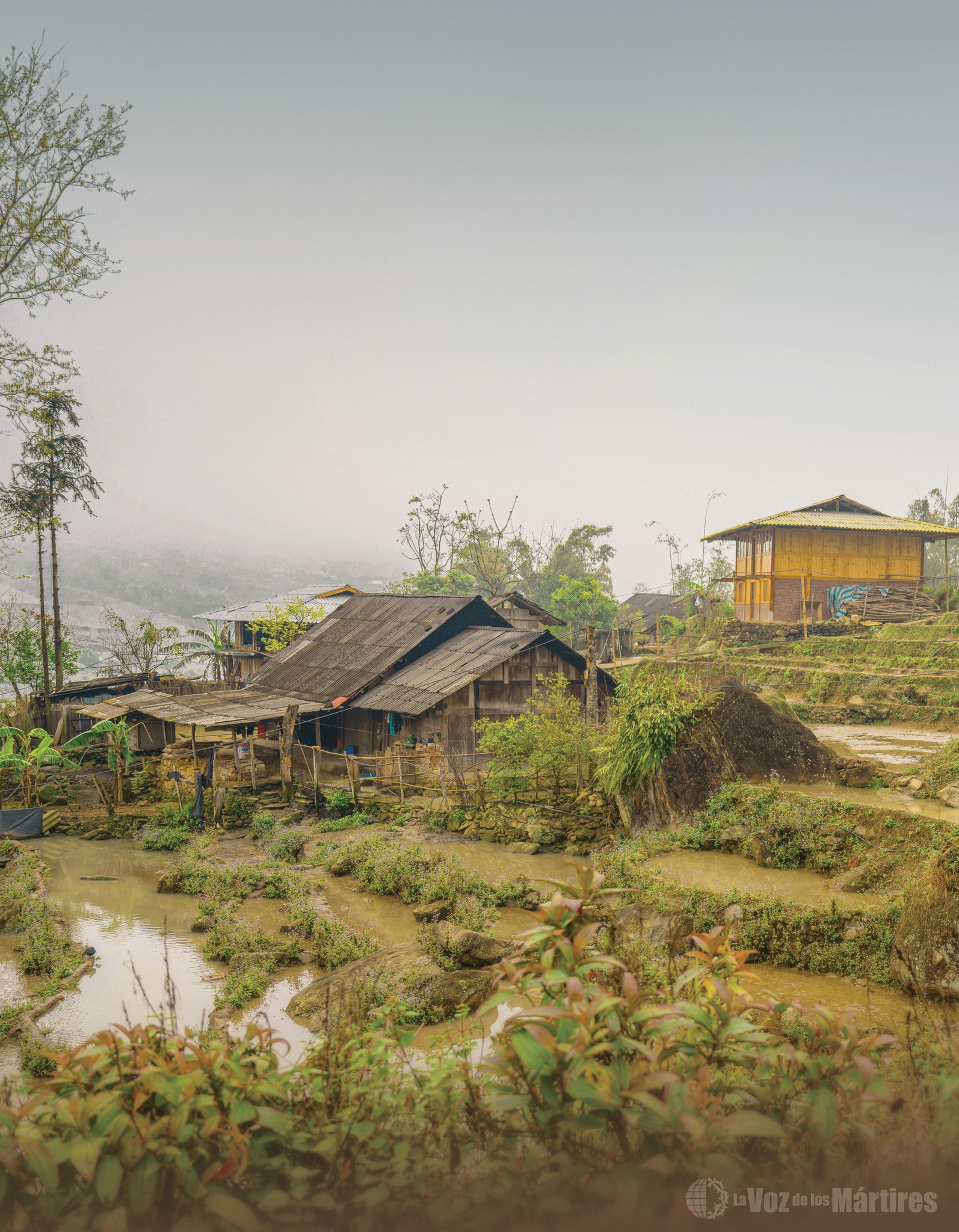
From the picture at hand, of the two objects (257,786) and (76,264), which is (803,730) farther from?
(76,264)

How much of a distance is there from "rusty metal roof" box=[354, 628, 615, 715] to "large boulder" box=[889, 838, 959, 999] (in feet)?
42.8

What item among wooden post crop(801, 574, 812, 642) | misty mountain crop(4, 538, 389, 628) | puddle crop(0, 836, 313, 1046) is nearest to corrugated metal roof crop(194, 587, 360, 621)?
wooden post crop(801, 574, 812, 642)

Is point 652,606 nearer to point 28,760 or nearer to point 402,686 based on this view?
point 402,686

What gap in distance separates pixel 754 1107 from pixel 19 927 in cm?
1322

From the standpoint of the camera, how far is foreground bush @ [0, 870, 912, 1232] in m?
3.09

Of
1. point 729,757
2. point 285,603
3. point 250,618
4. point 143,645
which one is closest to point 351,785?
point 729,757

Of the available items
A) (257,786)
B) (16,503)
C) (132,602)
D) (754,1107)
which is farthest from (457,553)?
(132,602)

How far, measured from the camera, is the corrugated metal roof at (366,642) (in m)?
24.2

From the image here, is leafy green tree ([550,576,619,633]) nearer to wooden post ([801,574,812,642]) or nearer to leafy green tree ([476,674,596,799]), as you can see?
wooden post ([801,574,812,642])

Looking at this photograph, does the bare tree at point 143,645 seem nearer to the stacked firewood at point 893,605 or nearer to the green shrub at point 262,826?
the green shrub at point 262,826

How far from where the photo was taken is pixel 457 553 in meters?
53.9

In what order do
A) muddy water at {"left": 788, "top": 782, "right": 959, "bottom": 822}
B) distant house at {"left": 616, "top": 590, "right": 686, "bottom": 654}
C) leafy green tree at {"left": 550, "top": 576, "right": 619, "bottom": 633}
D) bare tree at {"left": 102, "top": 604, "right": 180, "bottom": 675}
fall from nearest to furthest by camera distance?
Answer: 1. muddy water at {"left": 788, "top": 782, "right": 959, "bottom": 822}
2. bare tree at {"left": 102, "top": 604, "right": 180, "bottom": 675}
3. distant house at {"left": 616, "top": 590, "right": 686, "bottom": 654}
4. leafy green tree at {"left": 550, "top": 576, "right": 619, "bottom": 633}

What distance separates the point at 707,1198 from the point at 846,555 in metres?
32.9

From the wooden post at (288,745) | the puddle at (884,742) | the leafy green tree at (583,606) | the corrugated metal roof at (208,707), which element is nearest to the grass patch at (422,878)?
the wooden post at (288,745)
